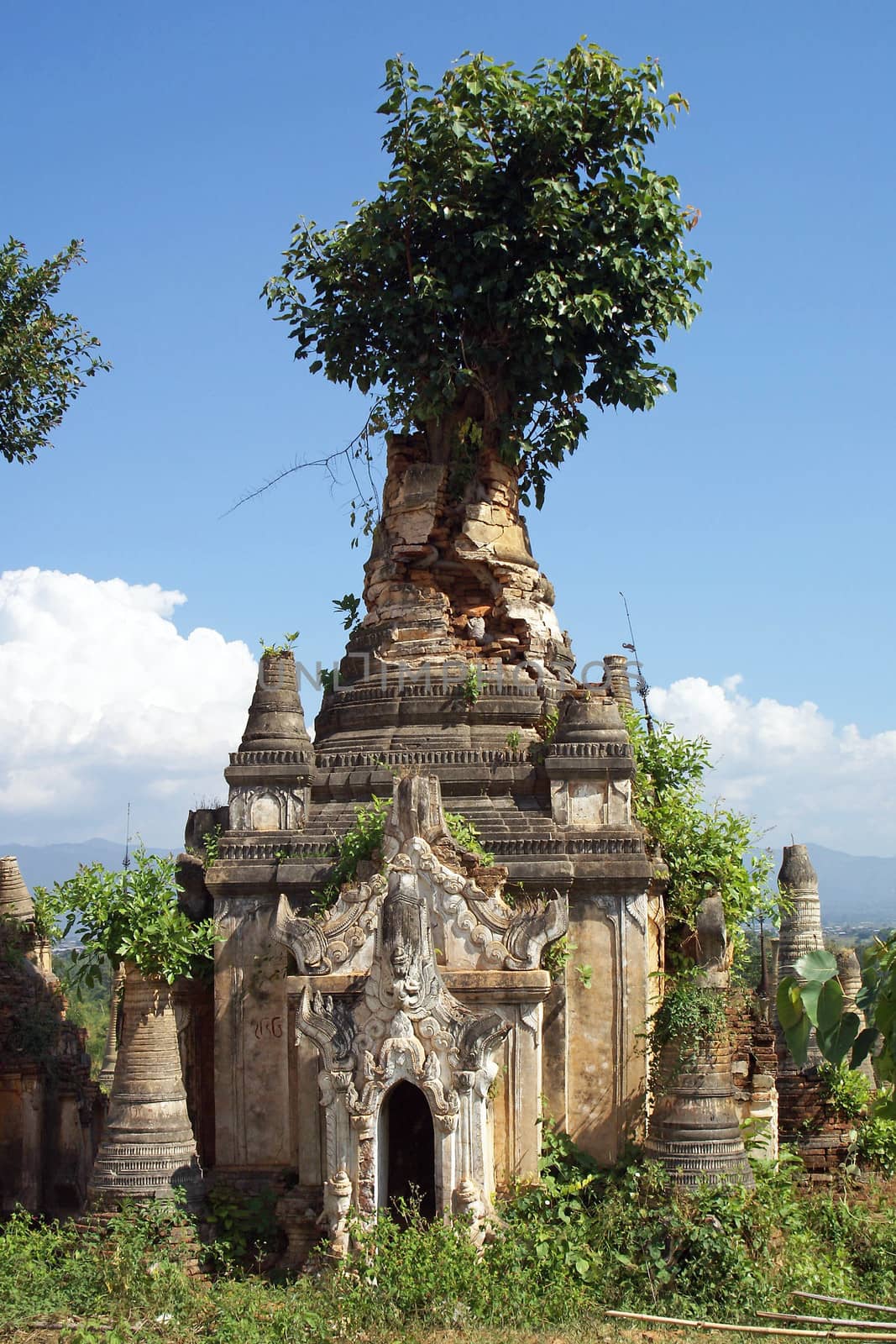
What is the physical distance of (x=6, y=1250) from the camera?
12.8m

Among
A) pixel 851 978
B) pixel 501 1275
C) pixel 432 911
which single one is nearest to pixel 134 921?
pixel 432 911

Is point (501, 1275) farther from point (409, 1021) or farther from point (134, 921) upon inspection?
point (134, 921)

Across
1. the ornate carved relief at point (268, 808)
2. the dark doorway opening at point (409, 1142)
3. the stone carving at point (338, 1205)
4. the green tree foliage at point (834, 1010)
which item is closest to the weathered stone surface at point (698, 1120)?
the dark doorway opening at point (409, 1142)

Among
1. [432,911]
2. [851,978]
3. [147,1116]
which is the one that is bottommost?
[147,1116]

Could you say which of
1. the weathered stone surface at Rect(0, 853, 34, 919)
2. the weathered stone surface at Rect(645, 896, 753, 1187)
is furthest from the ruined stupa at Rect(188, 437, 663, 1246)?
the weathered stone surface at Rect(0, 853, 34, 919)

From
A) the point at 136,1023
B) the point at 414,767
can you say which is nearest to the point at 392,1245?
the point at 136,1023

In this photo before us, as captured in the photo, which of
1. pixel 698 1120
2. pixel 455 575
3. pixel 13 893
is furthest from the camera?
pixel 13 893

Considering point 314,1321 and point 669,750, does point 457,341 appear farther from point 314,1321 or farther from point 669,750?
point 314,1321

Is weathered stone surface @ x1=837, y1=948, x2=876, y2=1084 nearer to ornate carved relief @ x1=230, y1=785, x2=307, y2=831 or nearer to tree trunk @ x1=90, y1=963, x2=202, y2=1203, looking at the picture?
ornate carved relief @ x1=230, y1=785, x2=307, y2=831

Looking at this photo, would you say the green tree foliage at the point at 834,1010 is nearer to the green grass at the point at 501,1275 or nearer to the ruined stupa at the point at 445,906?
the green grass at the point at 501,1275

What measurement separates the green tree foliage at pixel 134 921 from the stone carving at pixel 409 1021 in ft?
5.15

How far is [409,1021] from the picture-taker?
40.2 ft

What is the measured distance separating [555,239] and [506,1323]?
11891 millimetres

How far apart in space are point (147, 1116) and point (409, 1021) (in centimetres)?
276
